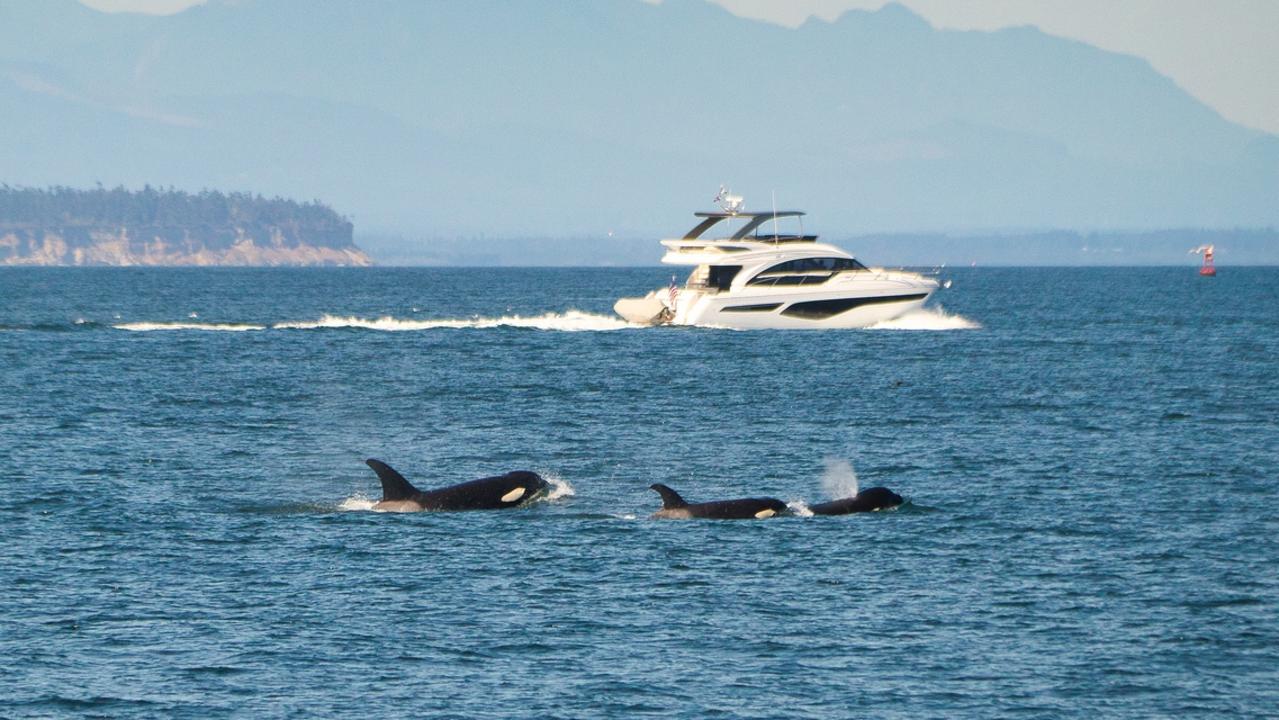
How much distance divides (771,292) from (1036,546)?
5742 cm

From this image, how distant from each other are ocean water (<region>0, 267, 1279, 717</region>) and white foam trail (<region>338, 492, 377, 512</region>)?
16 centimetres

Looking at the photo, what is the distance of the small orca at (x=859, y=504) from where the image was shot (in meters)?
36.6

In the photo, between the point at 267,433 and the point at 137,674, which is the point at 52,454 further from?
the point at 137,674

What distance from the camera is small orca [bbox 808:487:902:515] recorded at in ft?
120

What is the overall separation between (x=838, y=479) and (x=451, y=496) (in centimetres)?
1055

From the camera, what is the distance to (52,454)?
4675 centimetres

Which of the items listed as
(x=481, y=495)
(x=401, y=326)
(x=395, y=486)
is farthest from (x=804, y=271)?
(x=395, y=486)

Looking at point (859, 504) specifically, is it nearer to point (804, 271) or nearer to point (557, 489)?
point (557, 489)

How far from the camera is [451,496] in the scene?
3669cm

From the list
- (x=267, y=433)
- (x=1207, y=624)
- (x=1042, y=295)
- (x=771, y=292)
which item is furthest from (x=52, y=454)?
(x=1042, y=295)

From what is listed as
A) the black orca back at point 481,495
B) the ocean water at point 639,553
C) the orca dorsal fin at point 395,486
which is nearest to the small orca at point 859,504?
the ocean water at point 639,553

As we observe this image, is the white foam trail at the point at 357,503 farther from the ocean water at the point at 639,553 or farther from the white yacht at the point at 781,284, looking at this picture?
the white yacht at the point at 781,284

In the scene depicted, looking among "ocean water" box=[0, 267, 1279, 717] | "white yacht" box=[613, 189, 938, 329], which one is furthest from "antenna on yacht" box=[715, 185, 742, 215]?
"ocean water" box=[0, 267, 1279, 717]

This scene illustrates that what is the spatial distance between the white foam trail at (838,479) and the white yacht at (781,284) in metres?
43.9
